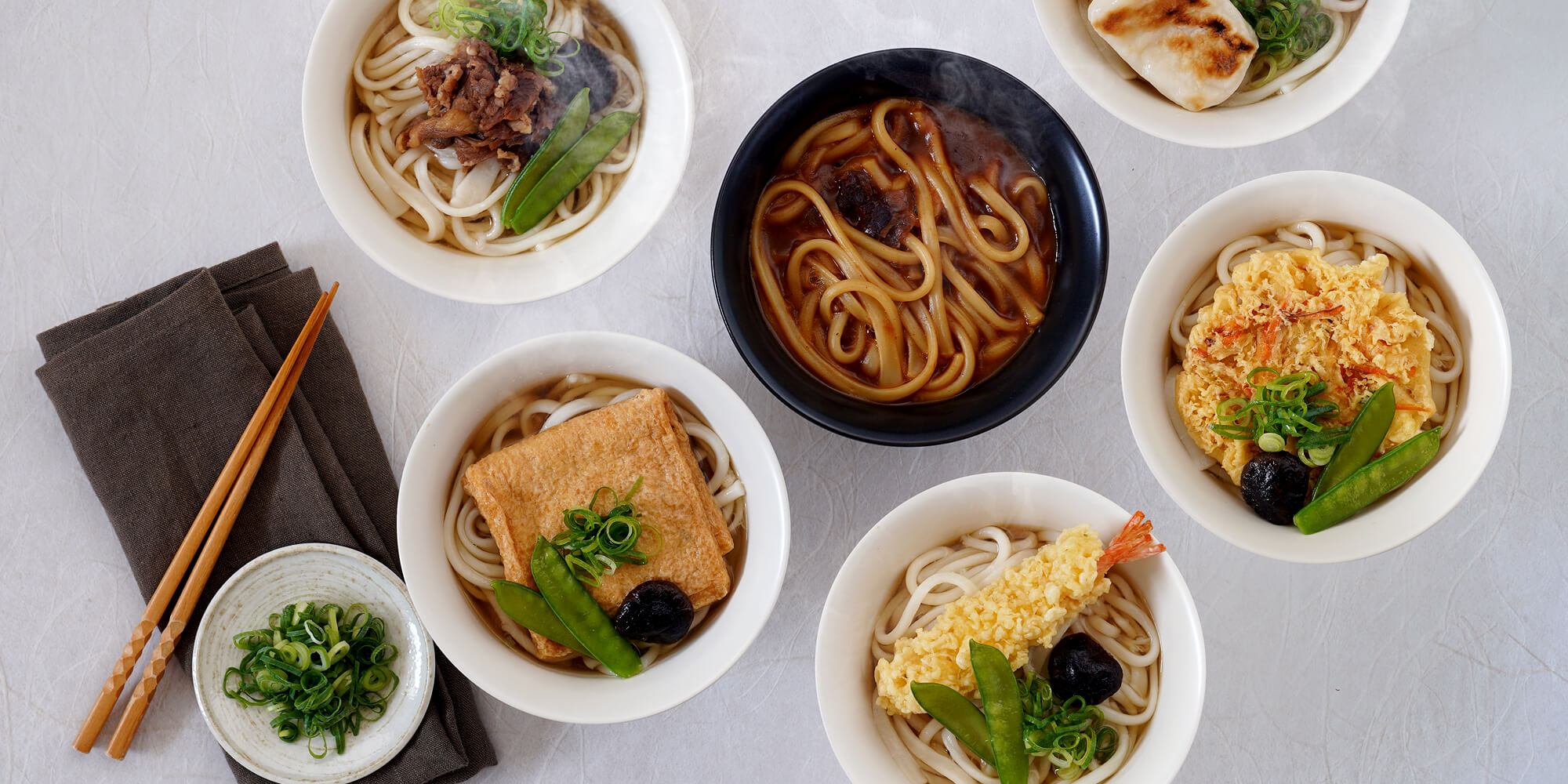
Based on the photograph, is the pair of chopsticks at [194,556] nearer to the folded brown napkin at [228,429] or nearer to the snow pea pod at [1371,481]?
the folded brown napkin at [228,429]

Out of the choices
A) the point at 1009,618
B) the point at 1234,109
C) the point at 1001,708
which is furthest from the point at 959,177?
the point at 1001,708

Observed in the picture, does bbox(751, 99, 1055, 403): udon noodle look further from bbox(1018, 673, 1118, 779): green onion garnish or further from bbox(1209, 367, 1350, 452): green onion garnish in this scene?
bbox(1018, 673, 1118, 779): green onion garnish

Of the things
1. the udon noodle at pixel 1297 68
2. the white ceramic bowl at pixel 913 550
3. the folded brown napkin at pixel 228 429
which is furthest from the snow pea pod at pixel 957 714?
the udon noodle at pixel 1297 68

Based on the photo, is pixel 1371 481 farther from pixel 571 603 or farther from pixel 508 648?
pixel 508 648

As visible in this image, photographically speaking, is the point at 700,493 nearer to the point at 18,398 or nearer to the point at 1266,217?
the point at 1266,217

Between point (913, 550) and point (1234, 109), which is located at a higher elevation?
point (1234, 109)
